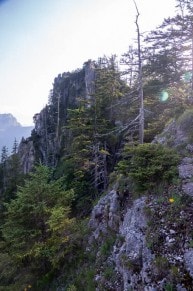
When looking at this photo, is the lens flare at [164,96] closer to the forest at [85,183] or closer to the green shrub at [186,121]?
the forest at [85,183]

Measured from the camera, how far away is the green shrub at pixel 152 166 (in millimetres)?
10500

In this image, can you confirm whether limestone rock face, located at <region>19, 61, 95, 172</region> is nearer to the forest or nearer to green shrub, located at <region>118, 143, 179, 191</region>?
the forest

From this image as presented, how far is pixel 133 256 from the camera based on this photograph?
9.02 meters

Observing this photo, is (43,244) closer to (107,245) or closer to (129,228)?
(107,245)

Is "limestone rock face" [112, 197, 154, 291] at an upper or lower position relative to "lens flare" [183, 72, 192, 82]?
lower

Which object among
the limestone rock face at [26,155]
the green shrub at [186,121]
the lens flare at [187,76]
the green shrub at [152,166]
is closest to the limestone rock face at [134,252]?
the green shrub at [152,166]

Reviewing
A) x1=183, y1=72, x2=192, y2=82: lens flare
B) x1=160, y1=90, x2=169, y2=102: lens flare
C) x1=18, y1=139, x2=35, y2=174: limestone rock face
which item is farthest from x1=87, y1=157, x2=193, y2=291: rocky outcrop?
x1=18, y1=139, x2=35, y2=174: limestone rock face

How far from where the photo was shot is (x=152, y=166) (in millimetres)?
10547

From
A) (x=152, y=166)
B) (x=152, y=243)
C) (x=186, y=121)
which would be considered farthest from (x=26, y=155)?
(x=152, y=243)

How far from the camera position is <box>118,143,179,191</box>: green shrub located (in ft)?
34.4

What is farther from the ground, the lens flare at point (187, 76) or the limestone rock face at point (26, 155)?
the lens flare at point (187, 76)

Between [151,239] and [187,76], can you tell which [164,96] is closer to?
[187,76]

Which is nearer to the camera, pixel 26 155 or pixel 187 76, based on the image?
pixel 187 76

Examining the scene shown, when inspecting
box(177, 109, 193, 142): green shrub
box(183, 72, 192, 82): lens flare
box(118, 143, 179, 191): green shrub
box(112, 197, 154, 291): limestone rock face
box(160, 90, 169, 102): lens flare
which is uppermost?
box(183, 72, 192, 82): lens flare
